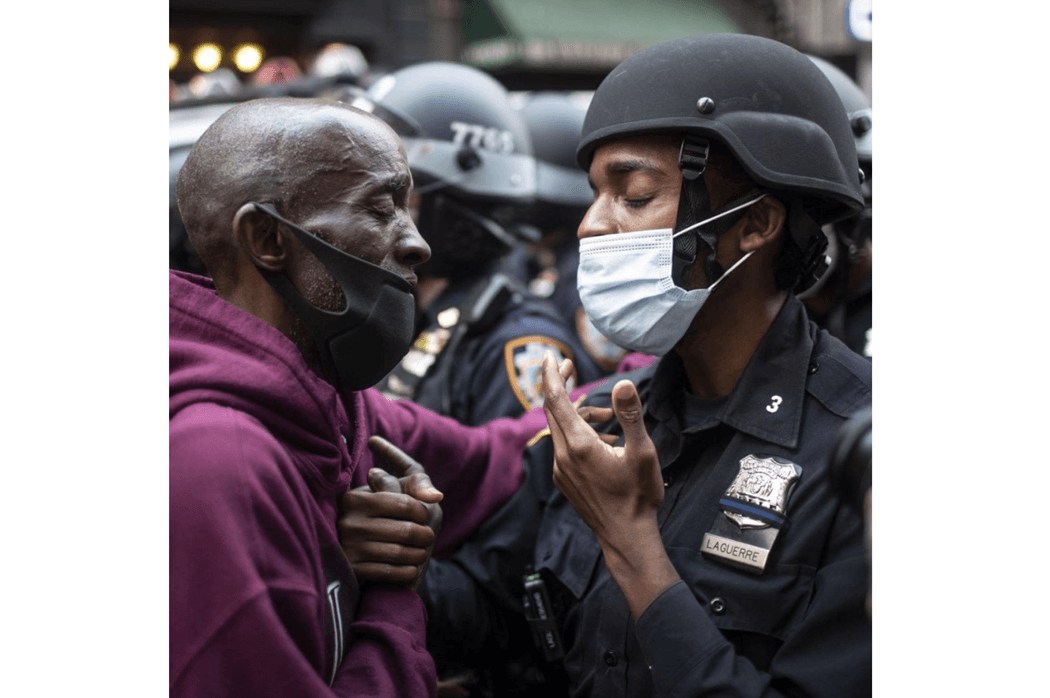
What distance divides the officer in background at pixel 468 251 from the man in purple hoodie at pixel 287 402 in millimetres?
1832

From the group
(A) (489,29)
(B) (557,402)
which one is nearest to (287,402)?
(B) (557,402)

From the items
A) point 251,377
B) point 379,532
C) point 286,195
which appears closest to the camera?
point 251,377

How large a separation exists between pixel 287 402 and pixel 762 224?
47.9 inches

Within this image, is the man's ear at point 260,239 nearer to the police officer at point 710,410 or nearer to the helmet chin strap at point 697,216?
the police officer at point 710,410

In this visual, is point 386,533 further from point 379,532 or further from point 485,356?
point 485,356

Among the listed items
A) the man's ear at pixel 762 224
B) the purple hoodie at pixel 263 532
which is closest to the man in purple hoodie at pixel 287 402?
the purple hoodie at pixel 263 532

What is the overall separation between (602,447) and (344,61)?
7905 millimetres

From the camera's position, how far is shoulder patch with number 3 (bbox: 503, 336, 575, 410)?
392 centimetres

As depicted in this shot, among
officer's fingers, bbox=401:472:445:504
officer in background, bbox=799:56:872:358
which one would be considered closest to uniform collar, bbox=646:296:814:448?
officer's fingers, bbox=401:472:445:504

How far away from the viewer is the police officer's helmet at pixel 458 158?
473 cm

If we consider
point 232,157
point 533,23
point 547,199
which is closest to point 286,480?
point 232,157

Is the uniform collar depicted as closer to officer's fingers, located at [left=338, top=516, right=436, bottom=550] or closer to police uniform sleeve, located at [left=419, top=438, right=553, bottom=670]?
police uniform sleeve, located at [left=419, top=438, right=553, bottom=670]

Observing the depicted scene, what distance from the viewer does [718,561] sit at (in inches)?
87.0

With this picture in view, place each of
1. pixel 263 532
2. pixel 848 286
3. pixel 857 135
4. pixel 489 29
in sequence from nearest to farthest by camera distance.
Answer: pixel 263 532 → pixel 857 135 → pixel 848 286 → pixel 489 29
